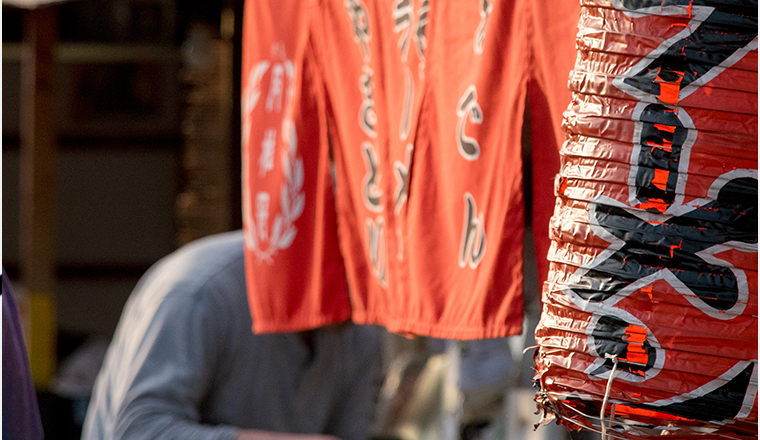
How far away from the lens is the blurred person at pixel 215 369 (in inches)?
119

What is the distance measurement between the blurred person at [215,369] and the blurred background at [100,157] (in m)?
2.32

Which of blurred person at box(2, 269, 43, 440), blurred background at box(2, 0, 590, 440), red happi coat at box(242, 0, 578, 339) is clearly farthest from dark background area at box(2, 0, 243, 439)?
blurred person at box(2, 269, 43, 440)

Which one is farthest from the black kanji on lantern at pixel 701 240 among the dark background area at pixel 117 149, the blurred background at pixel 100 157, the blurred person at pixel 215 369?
the dark background area at pixel 117 149

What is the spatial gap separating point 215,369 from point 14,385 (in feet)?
2.93

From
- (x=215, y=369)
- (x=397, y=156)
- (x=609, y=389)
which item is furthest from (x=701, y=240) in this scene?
(x=215, y=369)

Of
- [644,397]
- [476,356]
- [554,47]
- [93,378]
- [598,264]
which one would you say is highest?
[554,47]

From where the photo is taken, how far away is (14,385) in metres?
2.47

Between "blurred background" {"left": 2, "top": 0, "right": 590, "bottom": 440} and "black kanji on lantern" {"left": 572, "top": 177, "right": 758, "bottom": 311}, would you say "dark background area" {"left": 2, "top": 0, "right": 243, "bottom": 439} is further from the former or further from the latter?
"black kanji on lantern" {"left": 572, "top": 177, "right": 758, "bottom": 311}

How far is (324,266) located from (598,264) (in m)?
1.47

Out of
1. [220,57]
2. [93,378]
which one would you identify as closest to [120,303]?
[93,378]

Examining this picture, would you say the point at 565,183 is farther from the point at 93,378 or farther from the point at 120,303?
the point at 120,303

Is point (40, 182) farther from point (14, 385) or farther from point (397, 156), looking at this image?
point (397, 156)

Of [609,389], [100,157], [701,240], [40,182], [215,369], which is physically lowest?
[215,369]

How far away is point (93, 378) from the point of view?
6.68 m
